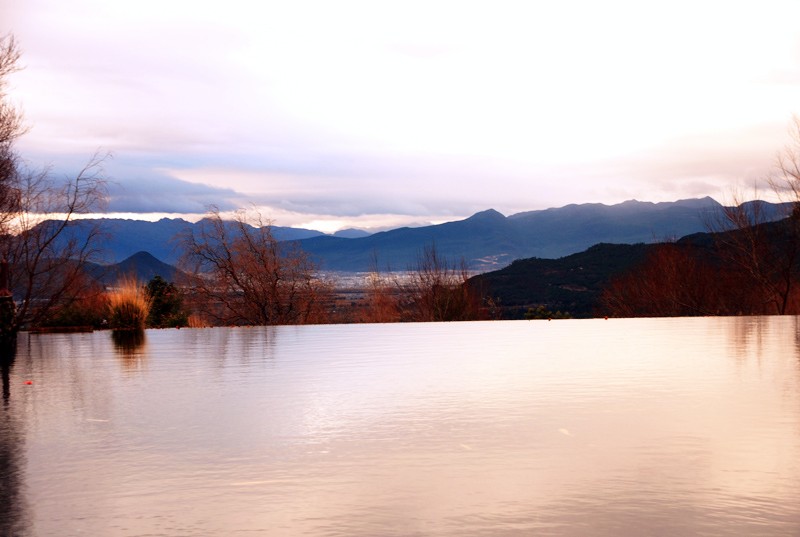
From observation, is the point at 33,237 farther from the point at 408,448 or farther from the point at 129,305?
the point at 408,448

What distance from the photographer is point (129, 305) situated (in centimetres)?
2091

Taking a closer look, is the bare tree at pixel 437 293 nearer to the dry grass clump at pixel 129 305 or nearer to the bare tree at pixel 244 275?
the bare tree at pixel 244 275

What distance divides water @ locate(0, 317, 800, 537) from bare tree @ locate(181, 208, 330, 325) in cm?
1754

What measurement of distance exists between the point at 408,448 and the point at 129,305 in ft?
54.2

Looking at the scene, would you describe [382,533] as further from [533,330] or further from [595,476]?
[533,330]

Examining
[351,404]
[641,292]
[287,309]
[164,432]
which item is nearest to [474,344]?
[351,404]

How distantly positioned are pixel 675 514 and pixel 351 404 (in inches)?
159

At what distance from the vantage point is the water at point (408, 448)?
404cm

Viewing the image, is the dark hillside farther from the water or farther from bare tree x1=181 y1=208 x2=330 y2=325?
the water

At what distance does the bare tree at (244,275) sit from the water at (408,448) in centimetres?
1754

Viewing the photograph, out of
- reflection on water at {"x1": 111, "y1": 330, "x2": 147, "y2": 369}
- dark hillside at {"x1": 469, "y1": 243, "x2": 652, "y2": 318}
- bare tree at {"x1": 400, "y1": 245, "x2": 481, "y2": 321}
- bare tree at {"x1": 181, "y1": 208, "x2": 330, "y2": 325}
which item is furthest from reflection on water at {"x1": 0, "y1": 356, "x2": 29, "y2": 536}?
dark hillside at {"x1": 469, "y1": 243, "x2": 652, "y2": 318}

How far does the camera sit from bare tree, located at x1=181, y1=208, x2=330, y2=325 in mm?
29109

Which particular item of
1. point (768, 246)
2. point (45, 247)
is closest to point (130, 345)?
point (45, 247)

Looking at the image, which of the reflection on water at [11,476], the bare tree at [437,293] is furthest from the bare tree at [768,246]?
the reflection on water at [11,476]
